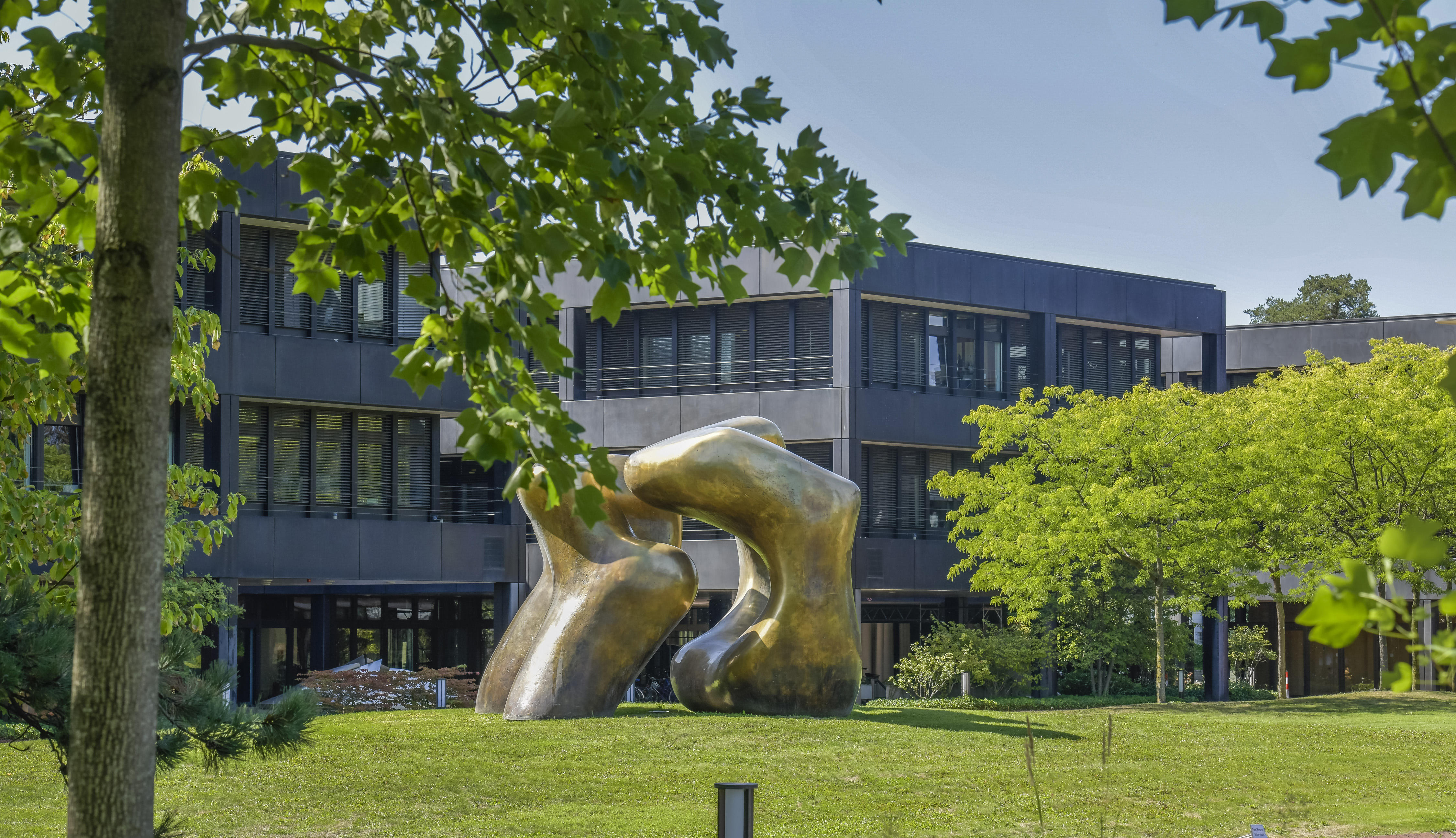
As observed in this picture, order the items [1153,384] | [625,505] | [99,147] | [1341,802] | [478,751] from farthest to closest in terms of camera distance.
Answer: [1153,384], [625,505], [478,751], [1341,802], [99,147]

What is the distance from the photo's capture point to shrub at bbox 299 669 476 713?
27547 millimetres

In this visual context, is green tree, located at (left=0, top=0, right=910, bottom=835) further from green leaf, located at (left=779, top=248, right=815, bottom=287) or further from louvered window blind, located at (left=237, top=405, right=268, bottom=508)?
louvered window blind, located at (left=237, top=405, right=268, bottom=508)

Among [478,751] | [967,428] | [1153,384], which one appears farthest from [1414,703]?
[478,751]

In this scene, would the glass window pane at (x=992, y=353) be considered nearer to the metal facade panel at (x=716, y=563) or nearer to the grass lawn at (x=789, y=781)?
the metal facade panel at (x=716, y=563)

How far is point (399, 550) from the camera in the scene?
106ft

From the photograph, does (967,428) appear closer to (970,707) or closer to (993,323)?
(993,323)

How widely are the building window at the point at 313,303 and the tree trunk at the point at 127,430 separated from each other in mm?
25799

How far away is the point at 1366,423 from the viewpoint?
103ft

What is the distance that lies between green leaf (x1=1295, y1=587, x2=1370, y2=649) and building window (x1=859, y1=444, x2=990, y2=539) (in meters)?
35.0

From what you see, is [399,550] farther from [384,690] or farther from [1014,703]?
[1014,703]

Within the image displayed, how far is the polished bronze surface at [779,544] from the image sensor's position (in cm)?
1959

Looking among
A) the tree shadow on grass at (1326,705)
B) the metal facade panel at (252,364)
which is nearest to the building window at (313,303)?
the metal facade panel at (252,364)

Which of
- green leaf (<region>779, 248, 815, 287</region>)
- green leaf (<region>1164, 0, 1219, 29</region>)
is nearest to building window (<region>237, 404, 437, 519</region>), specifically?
green leaf (<region>779, 248, 815, 287</region>)

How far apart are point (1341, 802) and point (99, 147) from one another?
43.2 feet
